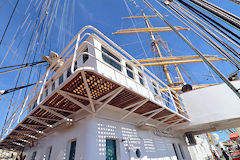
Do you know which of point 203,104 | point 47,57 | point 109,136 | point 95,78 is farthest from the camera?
point 203,104

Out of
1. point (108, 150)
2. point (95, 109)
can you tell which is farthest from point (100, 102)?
point (108, 150)

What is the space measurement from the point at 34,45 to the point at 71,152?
21.7 ft

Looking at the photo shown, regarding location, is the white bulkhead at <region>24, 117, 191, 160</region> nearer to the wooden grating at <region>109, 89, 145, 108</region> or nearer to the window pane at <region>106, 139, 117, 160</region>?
the window pane at <region>106, 139, 117, 160</region>

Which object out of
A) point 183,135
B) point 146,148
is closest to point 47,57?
point 146,148

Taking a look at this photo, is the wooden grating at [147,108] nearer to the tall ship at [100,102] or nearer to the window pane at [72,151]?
the tall ship at [100,102]

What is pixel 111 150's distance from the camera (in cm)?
602

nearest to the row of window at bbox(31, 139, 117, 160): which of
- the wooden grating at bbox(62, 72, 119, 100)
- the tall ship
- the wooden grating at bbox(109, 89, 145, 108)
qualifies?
the tall ship

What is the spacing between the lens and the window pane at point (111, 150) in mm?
5787

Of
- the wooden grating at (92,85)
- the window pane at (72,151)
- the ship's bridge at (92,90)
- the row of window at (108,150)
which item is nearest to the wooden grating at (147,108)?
the ship's bridge at (92,90)

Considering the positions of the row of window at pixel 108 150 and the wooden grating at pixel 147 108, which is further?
the wooden grating at pixel 147 108

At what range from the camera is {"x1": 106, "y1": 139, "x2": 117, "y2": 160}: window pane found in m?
5.79

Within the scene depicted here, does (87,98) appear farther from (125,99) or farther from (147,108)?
(147,108)

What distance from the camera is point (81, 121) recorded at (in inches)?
246

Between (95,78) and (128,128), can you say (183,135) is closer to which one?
(128,128)
